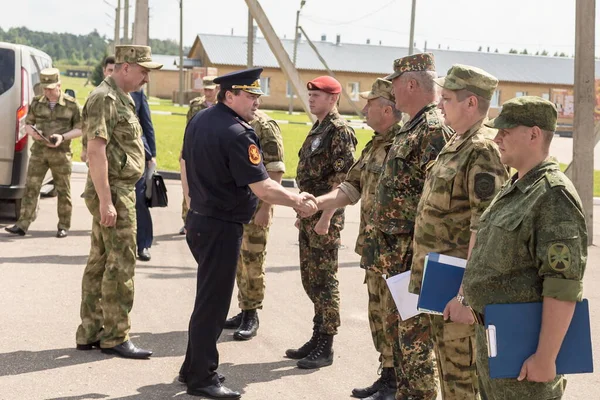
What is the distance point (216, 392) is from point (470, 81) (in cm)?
260

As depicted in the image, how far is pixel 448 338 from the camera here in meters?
4.30

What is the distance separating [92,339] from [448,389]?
10.3ft

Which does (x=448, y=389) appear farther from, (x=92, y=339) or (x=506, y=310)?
(x=92, y=339)

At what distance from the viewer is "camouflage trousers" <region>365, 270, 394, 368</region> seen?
534 centimetres

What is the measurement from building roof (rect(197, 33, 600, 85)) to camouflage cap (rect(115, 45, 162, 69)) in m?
65.8

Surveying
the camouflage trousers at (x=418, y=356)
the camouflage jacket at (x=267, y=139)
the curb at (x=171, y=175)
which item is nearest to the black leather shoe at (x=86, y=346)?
the camouflage jacket at (x=267, y=139)

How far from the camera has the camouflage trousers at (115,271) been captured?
6.31 metres

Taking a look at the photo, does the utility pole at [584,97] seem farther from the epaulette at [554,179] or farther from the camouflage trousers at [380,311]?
the epaulette at [554,179]

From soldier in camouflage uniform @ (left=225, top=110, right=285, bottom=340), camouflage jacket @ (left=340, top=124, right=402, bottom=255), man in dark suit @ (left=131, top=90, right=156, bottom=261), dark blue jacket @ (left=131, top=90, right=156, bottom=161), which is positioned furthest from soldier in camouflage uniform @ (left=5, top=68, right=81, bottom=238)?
camouflage jacket @ (left=340, top=124, right=402, bottom=255)

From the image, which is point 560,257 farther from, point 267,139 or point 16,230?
point 16,230

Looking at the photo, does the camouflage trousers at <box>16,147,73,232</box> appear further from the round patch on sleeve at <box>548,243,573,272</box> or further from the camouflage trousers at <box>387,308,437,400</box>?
the round patch on sleeve at <box>548,243,573,272</box>

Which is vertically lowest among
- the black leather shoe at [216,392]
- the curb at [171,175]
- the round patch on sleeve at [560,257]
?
the black leather shoe at [216,392]

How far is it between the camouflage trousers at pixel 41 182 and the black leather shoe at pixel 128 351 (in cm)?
506

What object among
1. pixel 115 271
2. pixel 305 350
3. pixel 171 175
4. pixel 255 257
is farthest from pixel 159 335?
pixel 171 175
